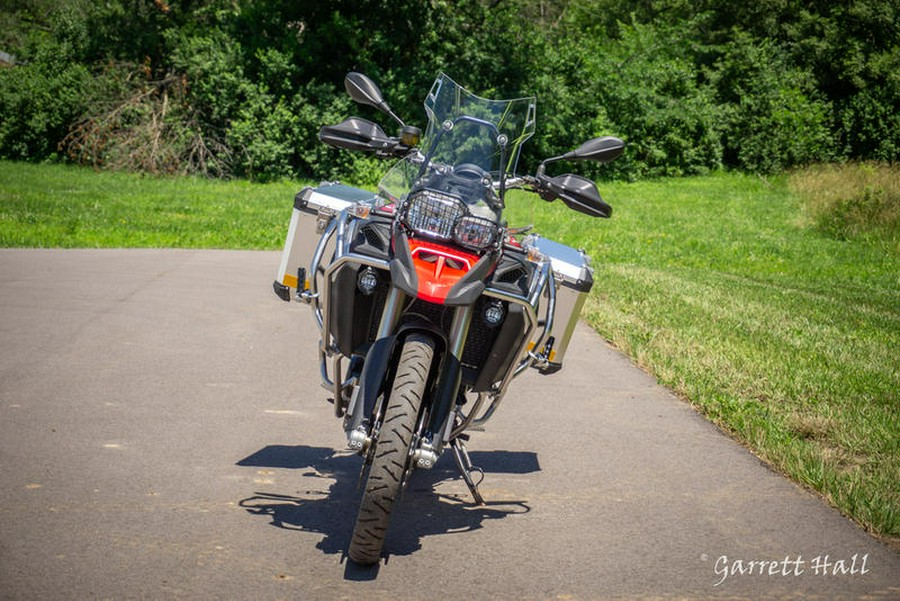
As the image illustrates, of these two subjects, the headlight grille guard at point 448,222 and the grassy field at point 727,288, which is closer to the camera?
the headlight grille guard at point 448,222

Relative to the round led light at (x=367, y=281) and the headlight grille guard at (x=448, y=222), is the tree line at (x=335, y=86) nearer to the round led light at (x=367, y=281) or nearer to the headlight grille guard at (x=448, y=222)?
the round led light at (x=367, y=281)

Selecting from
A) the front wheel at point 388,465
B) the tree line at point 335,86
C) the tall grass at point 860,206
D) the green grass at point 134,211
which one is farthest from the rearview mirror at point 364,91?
the tree line at point 335,86

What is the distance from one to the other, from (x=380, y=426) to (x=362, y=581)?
628 millimetres

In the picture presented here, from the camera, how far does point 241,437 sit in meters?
5.69

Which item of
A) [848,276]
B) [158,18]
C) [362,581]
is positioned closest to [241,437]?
[362,581]

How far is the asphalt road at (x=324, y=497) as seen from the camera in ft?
12.8

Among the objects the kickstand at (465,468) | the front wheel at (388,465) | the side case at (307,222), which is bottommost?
the kickstand at (465,468)

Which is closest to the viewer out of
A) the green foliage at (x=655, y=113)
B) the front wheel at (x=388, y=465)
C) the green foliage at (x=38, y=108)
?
the front wheel at (x=388, y=465)

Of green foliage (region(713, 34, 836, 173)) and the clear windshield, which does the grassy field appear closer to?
the clear windshield

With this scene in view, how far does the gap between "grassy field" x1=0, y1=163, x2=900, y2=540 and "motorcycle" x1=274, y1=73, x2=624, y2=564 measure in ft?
2.16

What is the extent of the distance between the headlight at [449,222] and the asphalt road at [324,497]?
1348mm

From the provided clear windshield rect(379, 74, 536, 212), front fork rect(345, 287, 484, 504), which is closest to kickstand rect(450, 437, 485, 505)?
front fork rect(345, 287, 484, 504)

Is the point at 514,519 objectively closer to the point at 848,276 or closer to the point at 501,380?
the point at 501,380

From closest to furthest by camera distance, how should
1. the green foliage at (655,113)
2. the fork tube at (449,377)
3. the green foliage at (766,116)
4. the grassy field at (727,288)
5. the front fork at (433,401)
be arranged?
the front fork at (433,401) → the fork tube at (449,377) → the grassy field at (727,288) → the green foliage at (655,113) → the green foliage at (766,116)
